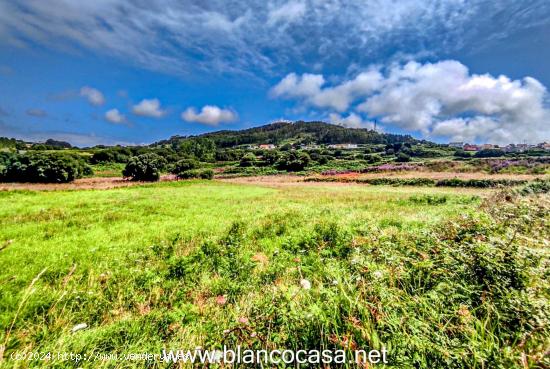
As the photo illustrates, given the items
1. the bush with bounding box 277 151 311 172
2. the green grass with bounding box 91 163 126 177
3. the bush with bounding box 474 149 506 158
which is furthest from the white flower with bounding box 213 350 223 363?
the bush with bounding box 474 149 506 158

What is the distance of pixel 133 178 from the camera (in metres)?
43.4

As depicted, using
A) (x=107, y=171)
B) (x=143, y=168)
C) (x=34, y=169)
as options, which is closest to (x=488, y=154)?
(x=143, y=168)

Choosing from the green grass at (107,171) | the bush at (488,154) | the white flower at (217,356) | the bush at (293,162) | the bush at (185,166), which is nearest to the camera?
the white flower at (217,356)

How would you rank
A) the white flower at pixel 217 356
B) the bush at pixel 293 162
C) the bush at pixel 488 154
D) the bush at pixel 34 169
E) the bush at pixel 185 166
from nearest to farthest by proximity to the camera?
1. the white flower at pixel 217 356
2. the bush at pixel 34 169
3. the bush at pixel 185 166
4. the bush at pixel 293 162
5. the bush at pixel 488 154

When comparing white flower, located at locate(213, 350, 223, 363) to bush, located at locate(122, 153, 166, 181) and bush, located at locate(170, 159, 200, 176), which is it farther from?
bush, located at locate(170, 159, 200, 176)

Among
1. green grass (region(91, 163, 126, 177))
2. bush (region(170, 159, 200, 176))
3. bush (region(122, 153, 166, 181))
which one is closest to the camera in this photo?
bush (region(122, 153, 166, 181))

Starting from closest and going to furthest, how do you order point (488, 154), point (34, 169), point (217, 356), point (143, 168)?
point (217, 356) < point (34, 169) < point (143, 168) < point (488, 154)

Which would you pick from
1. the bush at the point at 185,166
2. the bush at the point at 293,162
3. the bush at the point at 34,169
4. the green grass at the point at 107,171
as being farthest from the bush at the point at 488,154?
the bush at the point at 34,169

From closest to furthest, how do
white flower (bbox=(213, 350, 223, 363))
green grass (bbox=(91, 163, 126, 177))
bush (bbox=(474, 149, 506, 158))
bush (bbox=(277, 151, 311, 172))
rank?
1. white flower (bbox=(213, 350, 223, 363))
2. green grass (bbox=(91, 163, 126, 177))
3. bush (bbox=(277, 151, 311, 172))
4. bush (bbox=(474, 149, 506, 158))

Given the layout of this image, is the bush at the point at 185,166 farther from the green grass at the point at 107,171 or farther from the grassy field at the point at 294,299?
the grassy field at the point at 294,299

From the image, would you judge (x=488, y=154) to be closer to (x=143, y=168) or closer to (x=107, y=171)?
(x=143, y=168)

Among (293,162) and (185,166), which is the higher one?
(293,162)

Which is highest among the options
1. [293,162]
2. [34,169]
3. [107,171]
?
[293,162]

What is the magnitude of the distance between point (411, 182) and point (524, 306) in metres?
38.8
